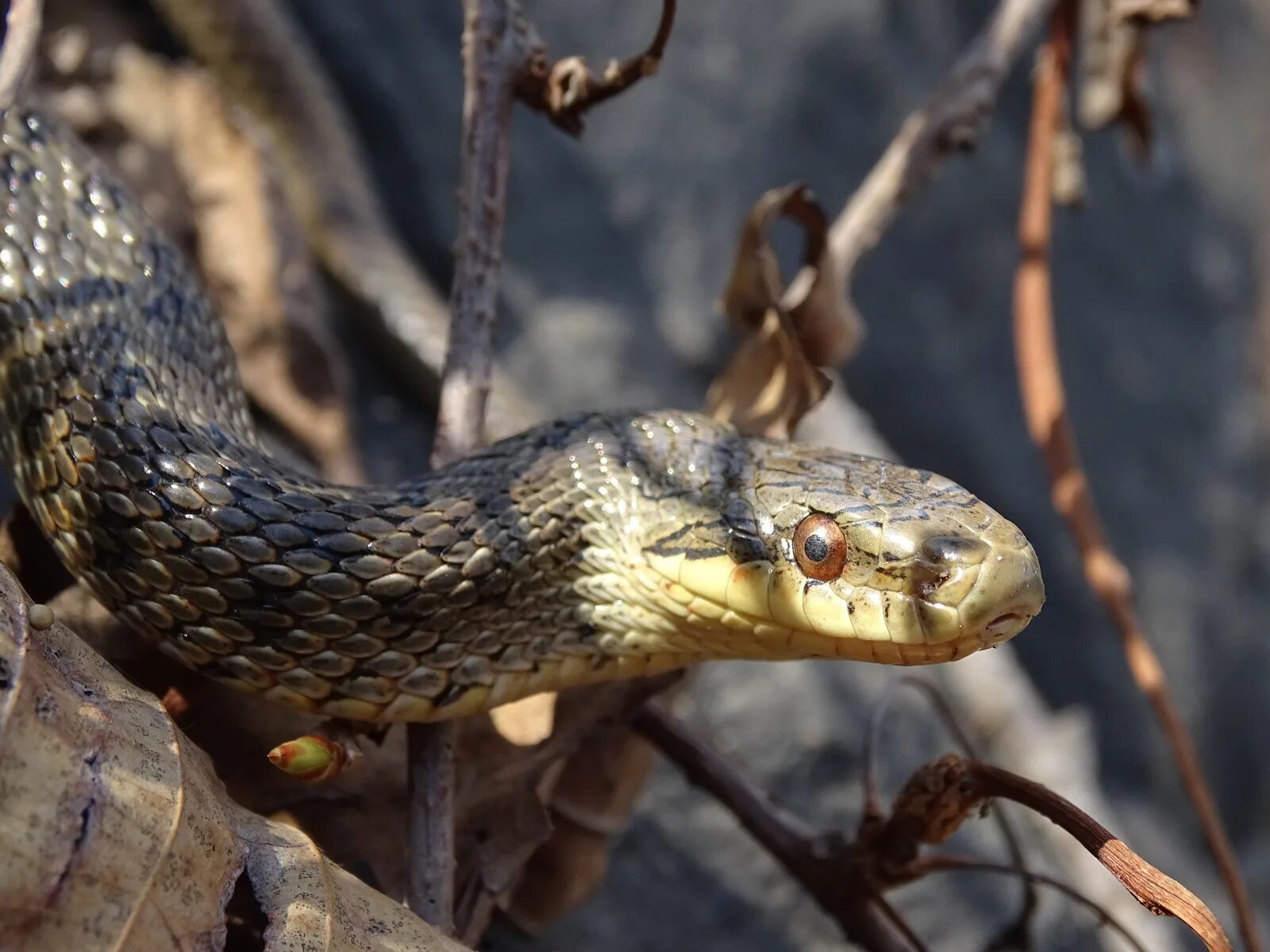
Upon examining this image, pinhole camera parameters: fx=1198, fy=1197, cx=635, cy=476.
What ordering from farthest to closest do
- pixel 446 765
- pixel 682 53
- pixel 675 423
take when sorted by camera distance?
pixel 682 53 → pixel 675 423 → pixel 446 765

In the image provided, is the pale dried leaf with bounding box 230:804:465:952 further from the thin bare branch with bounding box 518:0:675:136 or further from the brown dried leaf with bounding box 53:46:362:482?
the brown dried leaf with bounding box 53:46:362:482

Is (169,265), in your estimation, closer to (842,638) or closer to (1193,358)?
(842,638)

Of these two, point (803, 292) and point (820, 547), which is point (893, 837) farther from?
point (803, 292)

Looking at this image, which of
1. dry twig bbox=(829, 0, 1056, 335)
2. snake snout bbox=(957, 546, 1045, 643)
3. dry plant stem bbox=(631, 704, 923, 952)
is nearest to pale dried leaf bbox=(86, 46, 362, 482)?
dry plant stem bbox=(631, 704, 923, 952)

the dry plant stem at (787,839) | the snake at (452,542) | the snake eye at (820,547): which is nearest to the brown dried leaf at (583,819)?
the dry plant stem at (787,839)

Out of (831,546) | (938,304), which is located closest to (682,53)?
(938,304)

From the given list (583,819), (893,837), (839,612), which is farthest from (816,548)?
(583,819)
